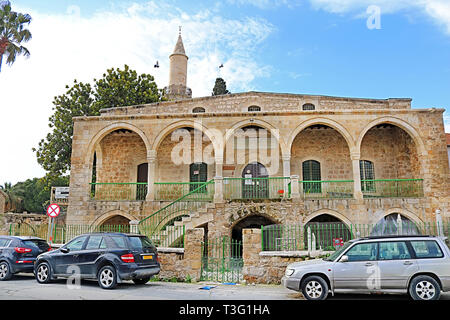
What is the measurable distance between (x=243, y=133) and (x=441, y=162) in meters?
9.02

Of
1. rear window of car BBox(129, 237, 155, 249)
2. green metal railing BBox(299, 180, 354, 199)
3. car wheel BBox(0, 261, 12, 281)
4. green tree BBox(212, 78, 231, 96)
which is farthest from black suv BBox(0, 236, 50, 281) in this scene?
green tree BBox(212, 78, 231, 96)

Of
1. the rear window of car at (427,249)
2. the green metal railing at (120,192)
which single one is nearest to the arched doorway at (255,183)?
the green metal railing at (120,192)

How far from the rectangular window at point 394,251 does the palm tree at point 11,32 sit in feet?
73.5

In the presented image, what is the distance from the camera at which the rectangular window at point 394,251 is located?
6.50 metres

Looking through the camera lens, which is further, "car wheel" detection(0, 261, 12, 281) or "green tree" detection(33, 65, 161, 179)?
"green tree" detection(33, 65, 161, 179)

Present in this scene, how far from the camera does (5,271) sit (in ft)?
29.4

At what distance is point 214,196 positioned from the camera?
14.0 meters

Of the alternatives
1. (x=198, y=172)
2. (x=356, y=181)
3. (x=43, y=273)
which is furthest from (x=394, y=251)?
(x=198, y=172)

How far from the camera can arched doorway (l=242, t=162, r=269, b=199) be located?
1488 centimetres

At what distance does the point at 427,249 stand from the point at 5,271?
9919 millimetres

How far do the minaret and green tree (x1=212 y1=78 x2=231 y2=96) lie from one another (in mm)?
6506

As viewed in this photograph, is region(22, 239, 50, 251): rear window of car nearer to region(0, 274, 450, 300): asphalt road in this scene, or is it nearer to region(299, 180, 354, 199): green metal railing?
region(0, 274, 450, 300): asphalt road

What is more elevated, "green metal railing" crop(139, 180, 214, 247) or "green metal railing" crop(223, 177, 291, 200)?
"green metal railing" crop(223, 177, 291, 200)
